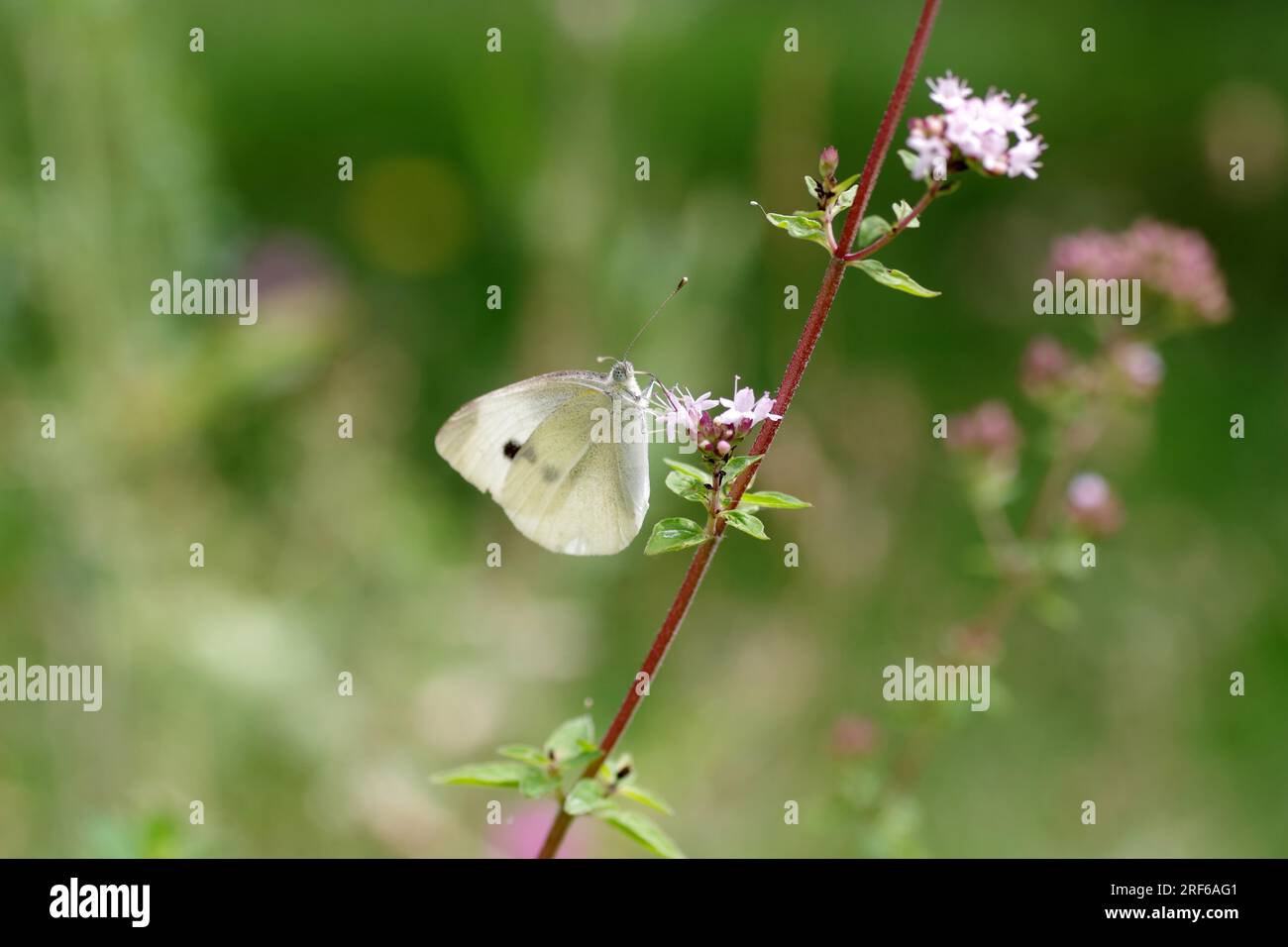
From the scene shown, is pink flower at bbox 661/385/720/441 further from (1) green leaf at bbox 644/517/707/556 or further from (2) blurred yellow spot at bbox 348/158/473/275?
(2) blurred yellow spot at bbox 348/158/473/275

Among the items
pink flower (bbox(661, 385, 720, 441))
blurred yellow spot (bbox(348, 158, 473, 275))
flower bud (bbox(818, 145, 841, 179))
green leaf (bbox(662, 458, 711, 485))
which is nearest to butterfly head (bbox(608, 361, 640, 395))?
pink flower (bbox(661, 385, 720, 441))

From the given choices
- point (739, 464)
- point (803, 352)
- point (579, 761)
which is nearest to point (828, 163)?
point (803, 352)

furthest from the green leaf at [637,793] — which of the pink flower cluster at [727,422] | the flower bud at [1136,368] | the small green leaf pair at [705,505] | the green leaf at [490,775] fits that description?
the flower bud at [1136,368]

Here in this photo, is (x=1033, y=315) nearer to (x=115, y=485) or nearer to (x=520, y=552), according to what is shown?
(x=520, y=552)

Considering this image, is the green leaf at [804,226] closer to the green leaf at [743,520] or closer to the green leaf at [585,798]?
the green leaf at [743,520]

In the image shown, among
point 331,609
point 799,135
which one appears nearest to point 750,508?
point 331,609

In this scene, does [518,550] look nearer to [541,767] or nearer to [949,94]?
[541,767]
